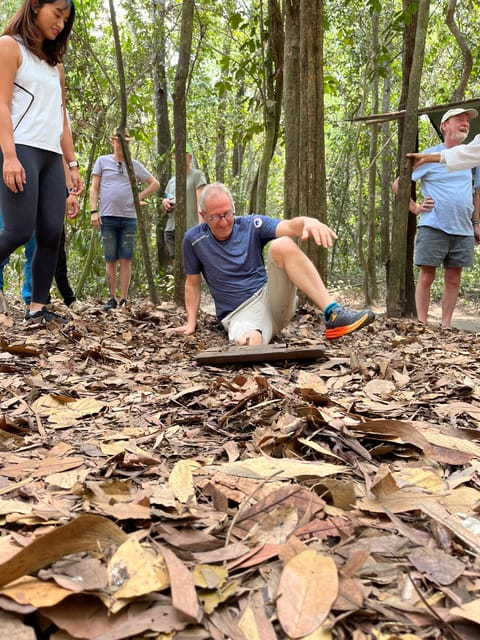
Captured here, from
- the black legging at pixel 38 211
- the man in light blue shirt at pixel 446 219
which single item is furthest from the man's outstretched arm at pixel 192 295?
the man in light blue shirt at pixel 446 219

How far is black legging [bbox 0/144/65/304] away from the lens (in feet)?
9.37

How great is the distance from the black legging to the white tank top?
0.20 ft

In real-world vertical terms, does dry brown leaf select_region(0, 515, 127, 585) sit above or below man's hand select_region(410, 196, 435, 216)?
below

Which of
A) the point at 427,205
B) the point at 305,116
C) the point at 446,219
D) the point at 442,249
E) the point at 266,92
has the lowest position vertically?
the point at 442,249

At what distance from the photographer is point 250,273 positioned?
3664mm

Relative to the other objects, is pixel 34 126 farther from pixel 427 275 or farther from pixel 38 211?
pixel 427 275

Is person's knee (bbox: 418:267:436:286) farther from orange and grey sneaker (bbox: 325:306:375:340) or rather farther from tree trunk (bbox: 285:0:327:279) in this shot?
orange and grey sneaker (bbox: 325:306:375:340)

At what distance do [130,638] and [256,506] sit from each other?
1.20ft

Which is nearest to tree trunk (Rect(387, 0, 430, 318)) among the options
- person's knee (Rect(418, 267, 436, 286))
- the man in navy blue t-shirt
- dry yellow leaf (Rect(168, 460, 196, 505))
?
person's knee (Rect(418, 267, 436, 286))

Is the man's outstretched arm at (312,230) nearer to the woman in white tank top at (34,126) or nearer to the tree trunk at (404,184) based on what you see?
the woman in white tank top at (34,126)

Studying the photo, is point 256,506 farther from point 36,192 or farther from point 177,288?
point 177,288

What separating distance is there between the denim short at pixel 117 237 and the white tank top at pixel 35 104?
194 cm

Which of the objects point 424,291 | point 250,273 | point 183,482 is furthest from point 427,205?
point 183,482

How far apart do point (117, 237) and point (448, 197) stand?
280cm
